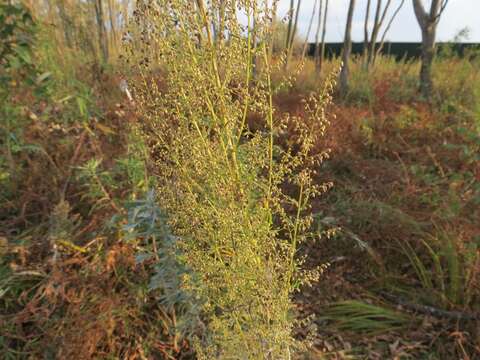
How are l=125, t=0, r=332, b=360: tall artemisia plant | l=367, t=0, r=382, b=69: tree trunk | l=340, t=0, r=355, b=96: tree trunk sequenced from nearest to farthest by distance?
l=125, t=0, r=332, b=360: tall artemisia plant
l=340, t=0, r=355, b=96: tree trunk
l=367, t=0, r=382, b=69: tree trunk

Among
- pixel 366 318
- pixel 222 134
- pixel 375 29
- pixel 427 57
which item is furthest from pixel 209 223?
pixel 375 29

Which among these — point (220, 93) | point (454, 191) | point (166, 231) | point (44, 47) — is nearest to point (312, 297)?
point (166, 231)

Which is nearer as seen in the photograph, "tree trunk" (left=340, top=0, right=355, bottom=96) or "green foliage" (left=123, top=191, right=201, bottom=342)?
"green foliage" (left=123, top=191, right=201, bottom=342)

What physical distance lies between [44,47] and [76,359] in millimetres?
2730

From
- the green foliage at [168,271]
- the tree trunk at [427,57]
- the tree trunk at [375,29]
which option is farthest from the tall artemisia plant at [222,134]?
the tree trunk at [375,29]

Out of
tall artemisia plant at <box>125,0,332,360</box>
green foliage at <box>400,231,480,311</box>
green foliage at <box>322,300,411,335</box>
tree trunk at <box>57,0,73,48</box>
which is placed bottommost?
green foliage at <box>322,300,411,335</box>

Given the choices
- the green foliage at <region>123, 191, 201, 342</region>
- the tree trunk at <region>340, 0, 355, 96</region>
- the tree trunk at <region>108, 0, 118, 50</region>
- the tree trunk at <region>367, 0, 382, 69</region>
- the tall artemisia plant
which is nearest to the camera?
the tall artemisia plant

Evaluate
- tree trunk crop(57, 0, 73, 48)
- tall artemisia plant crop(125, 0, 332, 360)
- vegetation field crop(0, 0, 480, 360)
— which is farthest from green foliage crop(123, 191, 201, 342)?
tree trunk crop(57, 0, 73, 48)

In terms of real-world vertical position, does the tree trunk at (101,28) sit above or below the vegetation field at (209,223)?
above

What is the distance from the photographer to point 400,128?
13.5 ft

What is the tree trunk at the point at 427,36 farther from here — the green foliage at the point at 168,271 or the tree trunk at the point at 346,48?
the green foliage at the point at 168,271

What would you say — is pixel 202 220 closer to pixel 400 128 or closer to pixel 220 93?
pixel 220 93

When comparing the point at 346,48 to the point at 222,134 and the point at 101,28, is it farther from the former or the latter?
the point at 222,134

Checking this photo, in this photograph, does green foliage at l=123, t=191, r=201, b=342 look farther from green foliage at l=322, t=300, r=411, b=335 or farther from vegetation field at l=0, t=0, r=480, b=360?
green foliage at l=322, t=300, r=411, b=335
